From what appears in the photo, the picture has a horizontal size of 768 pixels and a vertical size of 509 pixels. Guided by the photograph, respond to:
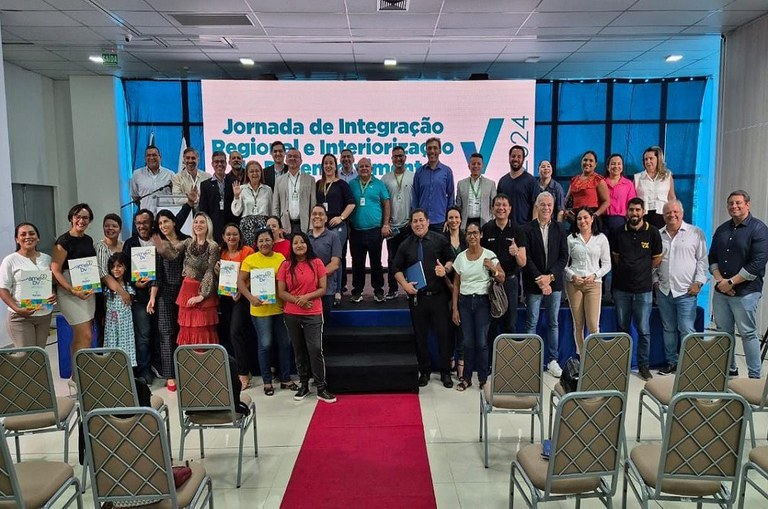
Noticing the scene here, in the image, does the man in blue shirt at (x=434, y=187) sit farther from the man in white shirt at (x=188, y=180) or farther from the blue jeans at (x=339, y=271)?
the man in white shirt at (x=188, y=180)

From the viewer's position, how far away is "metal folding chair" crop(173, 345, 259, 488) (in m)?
3.13

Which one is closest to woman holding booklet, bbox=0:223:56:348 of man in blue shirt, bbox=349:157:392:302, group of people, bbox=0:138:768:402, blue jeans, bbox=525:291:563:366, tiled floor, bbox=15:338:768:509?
group of people, bbox=0:138:768:402

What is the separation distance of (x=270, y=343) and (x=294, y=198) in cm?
150

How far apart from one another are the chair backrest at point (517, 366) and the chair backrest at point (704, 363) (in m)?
0.86

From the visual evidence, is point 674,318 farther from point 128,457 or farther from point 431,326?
point 128,457

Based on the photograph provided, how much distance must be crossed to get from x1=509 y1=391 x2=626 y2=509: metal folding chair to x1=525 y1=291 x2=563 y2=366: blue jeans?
109 inches

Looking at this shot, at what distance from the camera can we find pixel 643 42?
679cm

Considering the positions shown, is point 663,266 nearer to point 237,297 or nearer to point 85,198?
point 237,297

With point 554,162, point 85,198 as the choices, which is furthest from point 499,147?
point 85,198

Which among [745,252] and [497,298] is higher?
[745,252]

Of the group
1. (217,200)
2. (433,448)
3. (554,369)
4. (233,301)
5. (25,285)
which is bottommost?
(433,448)

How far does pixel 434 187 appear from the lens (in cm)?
546

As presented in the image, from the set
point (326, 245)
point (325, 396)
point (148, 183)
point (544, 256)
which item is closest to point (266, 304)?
point (326, 245)

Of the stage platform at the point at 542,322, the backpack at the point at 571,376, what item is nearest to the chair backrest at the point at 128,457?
the backpack at the point at 571,376
